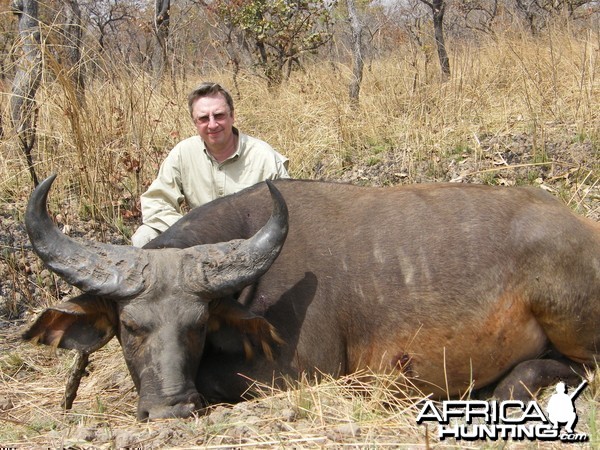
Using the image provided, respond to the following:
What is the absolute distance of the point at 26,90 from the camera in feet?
21.2

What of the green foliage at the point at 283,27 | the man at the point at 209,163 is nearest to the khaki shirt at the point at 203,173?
the man at the point at 209,163

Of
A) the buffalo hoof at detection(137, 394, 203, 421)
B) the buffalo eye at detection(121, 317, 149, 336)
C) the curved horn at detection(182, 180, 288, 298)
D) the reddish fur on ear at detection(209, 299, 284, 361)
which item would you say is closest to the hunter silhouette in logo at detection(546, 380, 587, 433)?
the reddish fur on ear at detection(209, 299, 284, 361)

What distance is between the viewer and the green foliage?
12.2m

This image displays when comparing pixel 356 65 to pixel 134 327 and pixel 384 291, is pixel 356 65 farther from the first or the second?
pixel 134 327

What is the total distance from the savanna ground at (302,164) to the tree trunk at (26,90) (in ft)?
0.50

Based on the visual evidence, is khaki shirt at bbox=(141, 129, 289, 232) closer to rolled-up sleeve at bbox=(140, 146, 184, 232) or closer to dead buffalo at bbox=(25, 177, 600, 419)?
rolled-up sleeve at bbox=(140, 146, 184, 232)

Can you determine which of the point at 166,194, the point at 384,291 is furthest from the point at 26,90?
the point at 384,291

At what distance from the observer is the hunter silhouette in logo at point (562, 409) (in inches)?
133

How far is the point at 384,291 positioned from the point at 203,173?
6.85 ft

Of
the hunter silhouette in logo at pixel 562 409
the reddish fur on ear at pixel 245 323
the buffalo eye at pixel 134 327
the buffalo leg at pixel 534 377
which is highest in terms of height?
the buffalo eye at pixel 134 327

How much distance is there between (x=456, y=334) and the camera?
4.03 metres

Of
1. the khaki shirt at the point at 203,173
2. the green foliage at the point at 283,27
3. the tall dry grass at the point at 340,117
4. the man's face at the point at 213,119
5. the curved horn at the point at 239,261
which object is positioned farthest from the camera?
the green foliage at the point at 283,27

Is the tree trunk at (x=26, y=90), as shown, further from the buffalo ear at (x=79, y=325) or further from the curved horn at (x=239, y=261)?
the curved horn at (x=239, y=261)

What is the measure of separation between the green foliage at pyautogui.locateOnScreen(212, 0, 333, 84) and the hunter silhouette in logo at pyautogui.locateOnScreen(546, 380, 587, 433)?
347 inches
